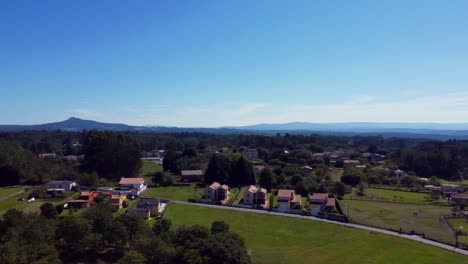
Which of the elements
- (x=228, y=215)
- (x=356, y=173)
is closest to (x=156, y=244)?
(x=228, y=215)

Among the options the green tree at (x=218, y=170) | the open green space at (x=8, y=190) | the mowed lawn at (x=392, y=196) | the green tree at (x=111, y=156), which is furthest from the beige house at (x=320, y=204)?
the open green space at (x=8, y=190)

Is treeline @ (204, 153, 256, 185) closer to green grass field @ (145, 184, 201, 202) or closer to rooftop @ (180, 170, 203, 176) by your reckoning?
green grass field @ (145, 184, 201, 202)

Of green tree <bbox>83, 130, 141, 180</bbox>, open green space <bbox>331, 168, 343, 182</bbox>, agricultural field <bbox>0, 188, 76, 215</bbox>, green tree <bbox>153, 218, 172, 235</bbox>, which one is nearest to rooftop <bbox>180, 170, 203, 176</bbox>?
green tree <bbox>83, 130, 141, 180</bbox>

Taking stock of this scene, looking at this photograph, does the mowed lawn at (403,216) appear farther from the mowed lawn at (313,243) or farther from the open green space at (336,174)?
the open green space at (336,174)

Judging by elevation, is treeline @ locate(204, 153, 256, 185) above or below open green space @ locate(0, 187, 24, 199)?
above

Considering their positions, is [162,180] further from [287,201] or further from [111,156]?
[287,201]
